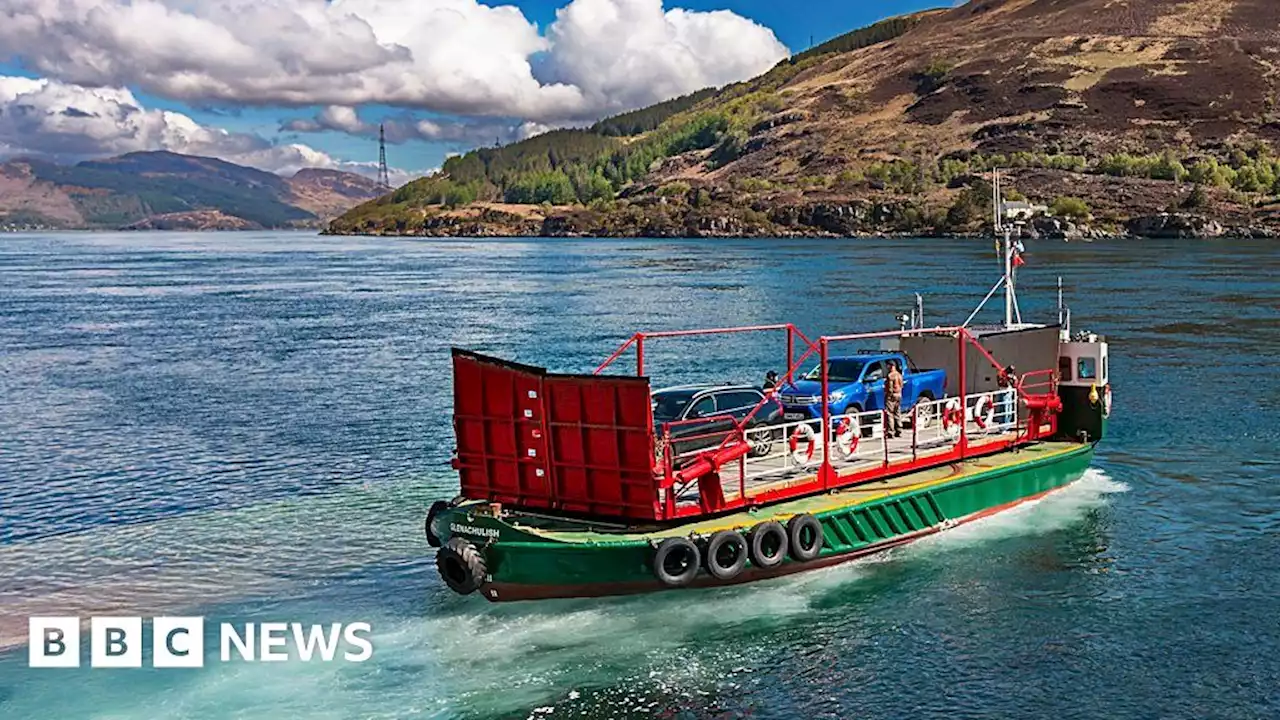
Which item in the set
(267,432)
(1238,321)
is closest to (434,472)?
(267,432)

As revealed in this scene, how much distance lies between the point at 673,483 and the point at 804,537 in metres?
3.09

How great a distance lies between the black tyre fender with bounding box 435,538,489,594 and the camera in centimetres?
2159

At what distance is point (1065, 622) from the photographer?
21.9 metres

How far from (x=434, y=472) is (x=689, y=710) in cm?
1700

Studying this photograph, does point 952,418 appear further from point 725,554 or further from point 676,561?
point 676,561

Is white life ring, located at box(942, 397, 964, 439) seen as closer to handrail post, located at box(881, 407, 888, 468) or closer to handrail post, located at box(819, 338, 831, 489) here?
handrail post, located at box(881, 407, 888, 468)

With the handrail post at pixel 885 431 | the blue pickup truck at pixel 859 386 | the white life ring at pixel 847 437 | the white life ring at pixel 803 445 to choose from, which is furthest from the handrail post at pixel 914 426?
the white life ring at pixel 803 445

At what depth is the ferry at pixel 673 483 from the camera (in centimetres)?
2159

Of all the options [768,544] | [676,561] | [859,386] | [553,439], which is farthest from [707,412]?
[859,386]

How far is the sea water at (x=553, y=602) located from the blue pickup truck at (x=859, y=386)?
153 inches

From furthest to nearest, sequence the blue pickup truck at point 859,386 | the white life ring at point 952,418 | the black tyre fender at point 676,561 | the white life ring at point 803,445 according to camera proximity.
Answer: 1. the blue pickup truck at point 859,386
2. the white life ring at point 952,418
3. the white life ring at point 803,445
4. the black tyre fender at point 676,561

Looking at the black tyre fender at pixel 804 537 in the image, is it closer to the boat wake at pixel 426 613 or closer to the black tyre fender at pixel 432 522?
the boat wake at pixel 426 613

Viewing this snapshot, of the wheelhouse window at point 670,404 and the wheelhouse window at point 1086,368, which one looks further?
the wheelhouse window at point 1086,368

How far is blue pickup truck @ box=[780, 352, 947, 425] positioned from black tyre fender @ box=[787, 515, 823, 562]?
17.3 feet
